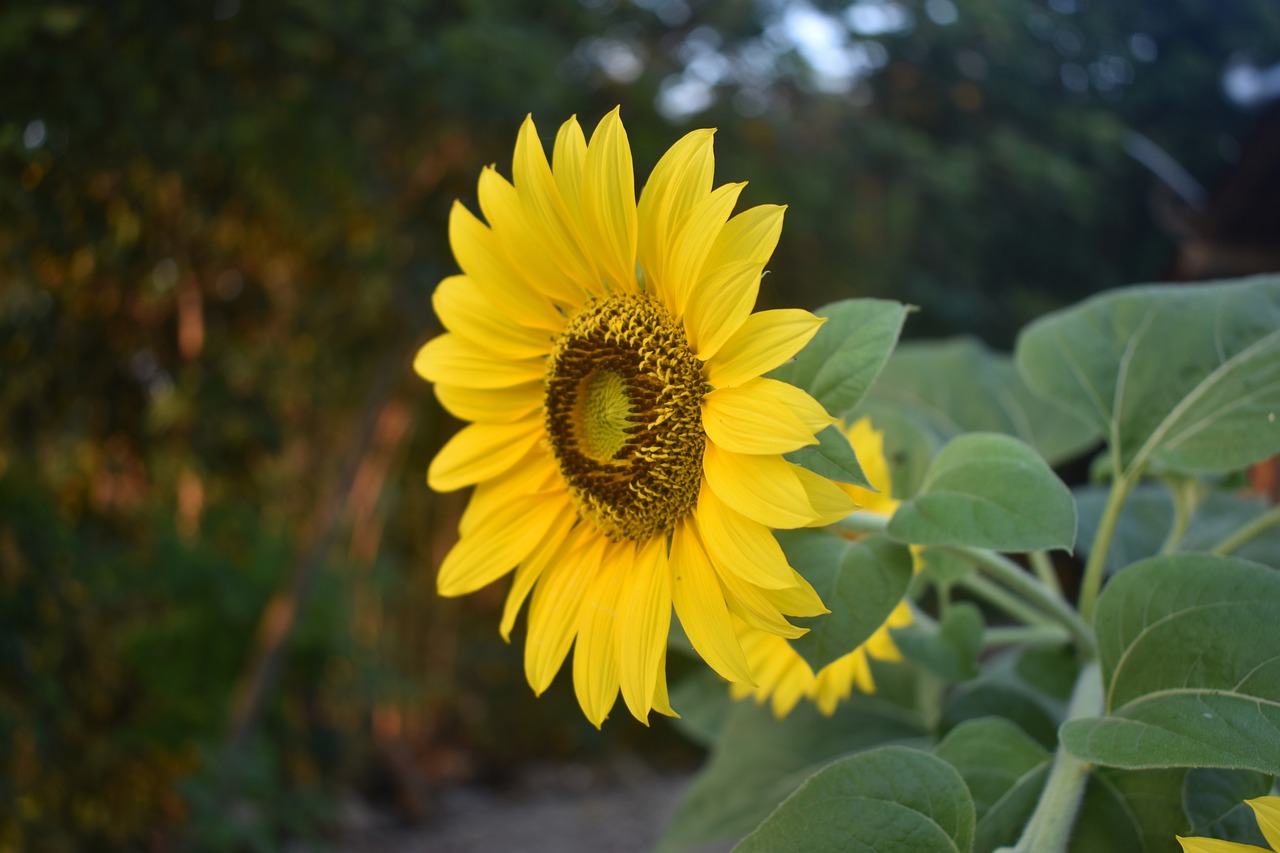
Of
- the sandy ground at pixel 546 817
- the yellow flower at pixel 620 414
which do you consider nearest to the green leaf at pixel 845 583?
the yellow flower at pixel 620 414

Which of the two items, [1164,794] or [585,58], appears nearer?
[1164,794]

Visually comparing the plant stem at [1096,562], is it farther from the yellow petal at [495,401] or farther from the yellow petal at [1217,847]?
the yellow petal at [495,401]

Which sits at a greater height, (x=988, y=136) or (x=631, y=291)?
(x=988, y=136)

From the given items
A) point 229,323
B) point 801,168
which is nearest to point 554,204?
point 229,323

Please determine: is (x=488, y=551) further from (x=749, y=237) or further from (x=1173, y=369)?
(x=1173, y=369)

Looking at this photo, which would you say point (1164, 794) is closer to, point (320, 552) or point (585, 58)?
point (320, 552)

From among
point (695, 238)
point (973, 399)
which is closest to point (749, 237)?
point (695, 238)

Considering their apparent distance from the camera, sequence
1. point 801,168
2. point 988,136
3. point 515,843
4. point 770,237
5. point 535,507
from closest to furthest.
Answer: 1. point 770,237
2. point 535,507
3. point 801,168
4. point 515,843
5. point 988,136
